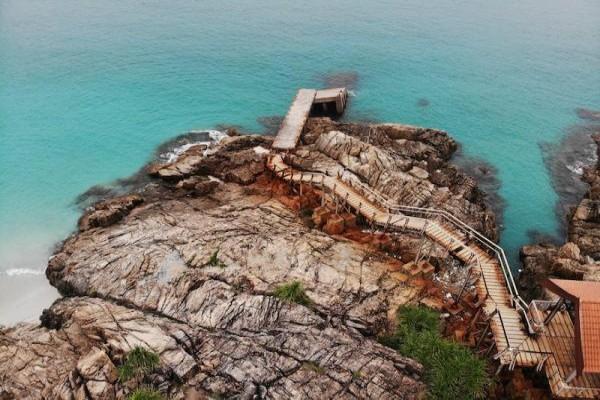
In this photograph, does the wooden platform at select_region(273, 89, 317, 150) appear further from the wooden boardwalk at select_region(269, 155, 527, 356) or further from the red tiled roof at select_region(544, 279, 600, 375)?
the red tiled roof at select_region(544, 279, 600, 375)

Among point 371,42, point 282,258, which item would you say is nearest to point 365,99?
point 371,42

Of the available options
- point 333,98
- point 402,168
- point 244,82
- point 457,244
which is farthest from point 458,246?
point 244,82

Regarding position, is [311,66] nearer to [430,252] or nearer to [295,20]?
[295,20]

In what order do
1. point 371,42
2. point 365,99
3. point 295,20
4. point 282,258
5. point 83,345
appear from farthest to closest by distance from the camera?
point 295,20, point 371,42, point 365,99, point 282,258, point 83,345

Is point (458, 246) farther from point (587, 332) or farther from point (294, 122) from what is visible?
point (294, 122)

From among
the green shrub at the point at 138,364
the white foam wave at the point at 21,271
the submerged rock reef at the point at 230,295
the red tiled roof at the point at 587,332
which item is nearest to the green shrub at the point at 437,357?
the submerged rock reef at the point at 230,295

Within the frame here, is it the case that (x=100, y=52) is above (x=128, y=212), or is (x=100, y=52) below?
above
